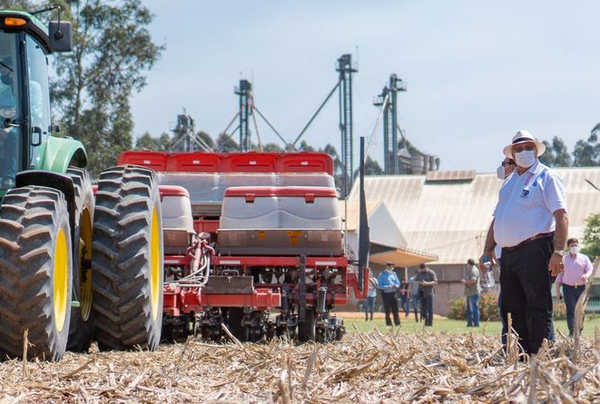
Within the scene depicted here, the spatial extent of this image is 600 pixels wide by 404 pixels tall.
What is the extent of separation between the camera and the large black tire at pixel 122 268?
9.80 metres

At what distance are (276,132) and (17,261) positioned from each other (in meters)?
52.2

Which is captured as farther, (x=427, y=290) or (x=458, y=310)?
(x=458, y=310)

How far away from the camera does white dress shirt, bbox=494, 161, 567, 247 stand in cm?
862

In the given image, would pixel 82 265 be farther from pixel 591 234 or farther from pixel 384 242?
pixel 591 234

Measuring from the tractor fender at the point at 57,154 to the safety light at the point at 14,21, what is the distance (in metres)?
1.00

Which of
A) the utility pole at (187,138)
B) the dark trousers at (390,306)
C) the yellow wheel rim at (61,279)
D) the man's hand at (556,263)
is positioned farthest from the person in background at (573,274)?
the utility pole at (187,138)

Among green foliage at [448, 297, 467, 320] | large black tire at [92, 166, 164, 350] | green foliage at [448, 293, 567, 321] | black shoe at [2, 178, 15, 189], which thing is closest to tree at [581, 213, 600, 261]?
green foliage at [448, 293, 567, 321]

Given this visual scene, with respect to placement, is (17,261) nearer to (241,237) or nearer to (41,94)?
(41,94)

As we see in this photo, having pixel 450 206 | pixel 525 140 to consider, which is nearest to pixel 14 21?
pixel 525 140

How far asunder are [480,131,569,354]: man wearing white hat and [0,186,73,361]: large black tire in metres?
3.16

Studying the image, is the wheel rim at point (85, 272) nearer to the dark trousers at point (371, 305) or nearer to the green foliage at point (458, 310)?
the dark trousers at point (371, 305)

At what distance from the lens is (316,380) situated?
6277mm

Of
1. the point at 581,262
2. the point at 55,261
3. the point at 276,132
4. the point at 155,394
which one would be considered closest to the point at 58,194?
the point at 55,261

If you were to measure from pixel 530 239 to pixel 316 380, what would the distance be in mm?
2911
